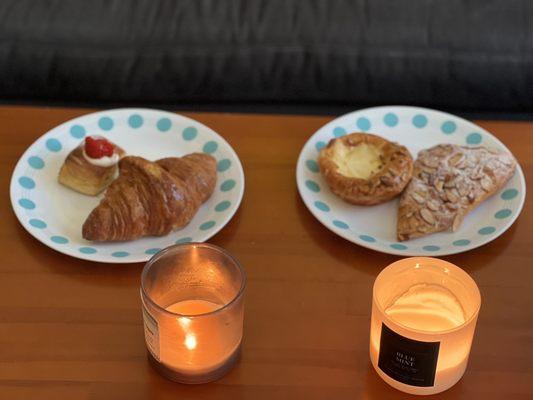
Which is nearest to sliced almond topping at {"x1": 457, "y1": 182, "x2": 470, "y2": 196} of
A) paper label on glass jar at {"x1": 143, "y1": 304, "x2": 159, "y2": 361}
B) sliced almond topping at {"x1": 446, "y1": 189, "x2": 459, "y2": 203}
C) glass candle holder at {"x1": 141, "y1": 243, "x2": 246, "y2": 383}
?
sliced almond topping at {"x1": 446, "y1": 189, "x2": 459, "y2": 203}

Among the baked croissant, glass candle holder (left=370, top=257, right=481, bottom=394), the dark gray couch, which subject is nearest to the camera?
glass candle holder (left=370, top=257, right=481, bottom=394)

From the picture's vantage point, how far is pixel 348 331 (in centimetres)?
91

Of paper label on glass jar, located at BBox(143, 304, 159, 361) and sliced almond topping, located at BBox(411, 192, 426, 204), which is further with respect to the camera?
sliced almond topping, located at BBox(411, 192, 426, 204)

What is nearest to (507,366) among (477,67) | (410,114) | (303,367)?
(303,367)

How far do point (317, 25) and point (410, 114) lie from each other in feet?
1.44

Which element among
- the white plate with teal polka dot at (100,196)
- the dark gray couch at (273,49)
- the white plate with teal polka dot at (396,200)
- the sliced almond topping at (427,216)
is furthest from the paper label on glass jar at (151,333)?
the dark gray couch at (273,49)

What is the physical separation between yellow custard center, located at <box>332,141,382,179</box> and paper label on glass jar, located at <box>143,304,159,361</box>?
43cm

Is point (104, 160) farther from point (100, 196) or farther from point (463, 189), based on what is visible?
point (463, 189)

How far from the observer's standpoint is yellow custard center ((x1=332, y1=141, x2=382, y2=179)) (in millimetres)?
1142

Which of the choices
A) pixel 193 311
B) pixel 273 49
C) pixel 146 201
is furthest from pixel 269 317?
pixel 273 49

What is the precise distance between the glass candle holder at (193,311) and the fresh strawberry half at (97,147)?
337 millimetres

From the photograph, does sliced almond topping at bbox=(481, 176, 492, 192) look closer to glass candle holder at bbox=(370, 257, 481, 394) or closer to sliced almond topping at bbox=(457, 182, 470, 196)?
sliced almond topping at bbox=(457, 182, 470, 196)

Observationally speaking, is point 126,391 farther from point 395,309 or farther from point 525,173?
point 525,173

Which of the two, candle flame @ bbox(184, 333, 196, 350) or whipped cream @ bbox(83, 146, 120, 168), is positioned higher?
whipped cream @ bbox(83, 146, 120, 168)
